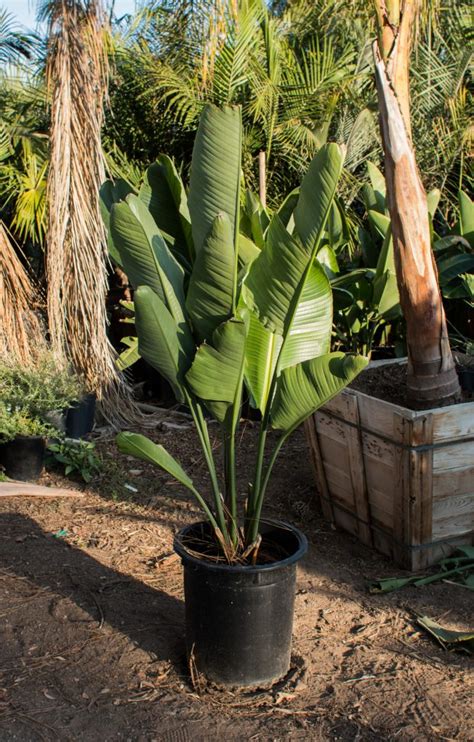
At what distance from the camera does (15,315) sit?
567 cm

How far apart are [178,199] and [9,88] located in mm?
7548

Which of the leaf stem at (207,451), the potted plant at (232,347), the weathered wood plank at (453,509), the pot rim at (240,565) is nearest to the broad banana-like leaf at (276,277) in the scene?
the potted plant at (232,347)

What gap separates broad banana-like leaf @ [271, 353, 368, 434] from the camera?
2.37m

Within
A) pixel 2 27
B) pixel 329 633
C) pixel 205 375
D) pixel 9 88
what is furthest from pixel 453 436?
pixel 2 27

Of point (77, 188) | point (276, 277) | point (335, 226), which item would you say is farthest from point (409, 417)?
point (77, 188)

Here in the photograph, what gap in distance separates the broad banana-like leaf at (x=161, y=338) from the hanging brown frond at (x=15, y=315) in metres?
3.19

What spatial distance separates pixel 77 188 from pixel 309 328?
3455 mm

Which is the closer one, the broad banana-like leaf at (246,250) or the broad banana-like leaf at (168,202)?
the broad banana-like leaf at (168,202)

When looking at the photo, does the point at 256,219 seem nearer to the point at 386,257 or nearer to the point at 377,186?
the point at 386,257

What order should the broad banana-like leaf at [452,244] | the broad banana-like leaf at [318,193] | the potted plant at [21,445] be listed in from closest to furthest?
the broad banana-like leaf at [318,193] → the potted plant at [21,445] → the broad banana-like leaf at [452,244]

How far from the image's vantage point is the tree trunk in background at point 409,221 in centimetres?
351

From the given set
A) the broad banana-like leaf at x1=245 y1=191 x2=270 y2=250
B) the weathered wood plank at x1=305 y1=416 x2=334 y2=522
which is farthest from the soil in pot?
the broad banana-like leaf at x1=245 y1=191 x2=270 y2=250

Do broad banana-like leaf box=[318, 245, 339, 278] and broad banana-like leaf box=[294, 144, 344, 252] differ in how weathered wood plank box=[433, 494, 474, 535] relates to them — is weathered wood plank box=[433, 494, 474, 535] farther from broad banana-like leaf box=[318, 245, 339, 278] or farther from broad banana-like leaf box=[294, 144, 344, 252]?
broad banana-like leaf box=[318, 245, 339, 278]

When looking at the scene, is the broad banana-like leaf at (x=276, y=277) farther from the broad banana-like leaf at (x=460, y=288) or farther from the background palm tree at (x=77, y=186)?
Result: the background palm tree at (x=77, y=186)
